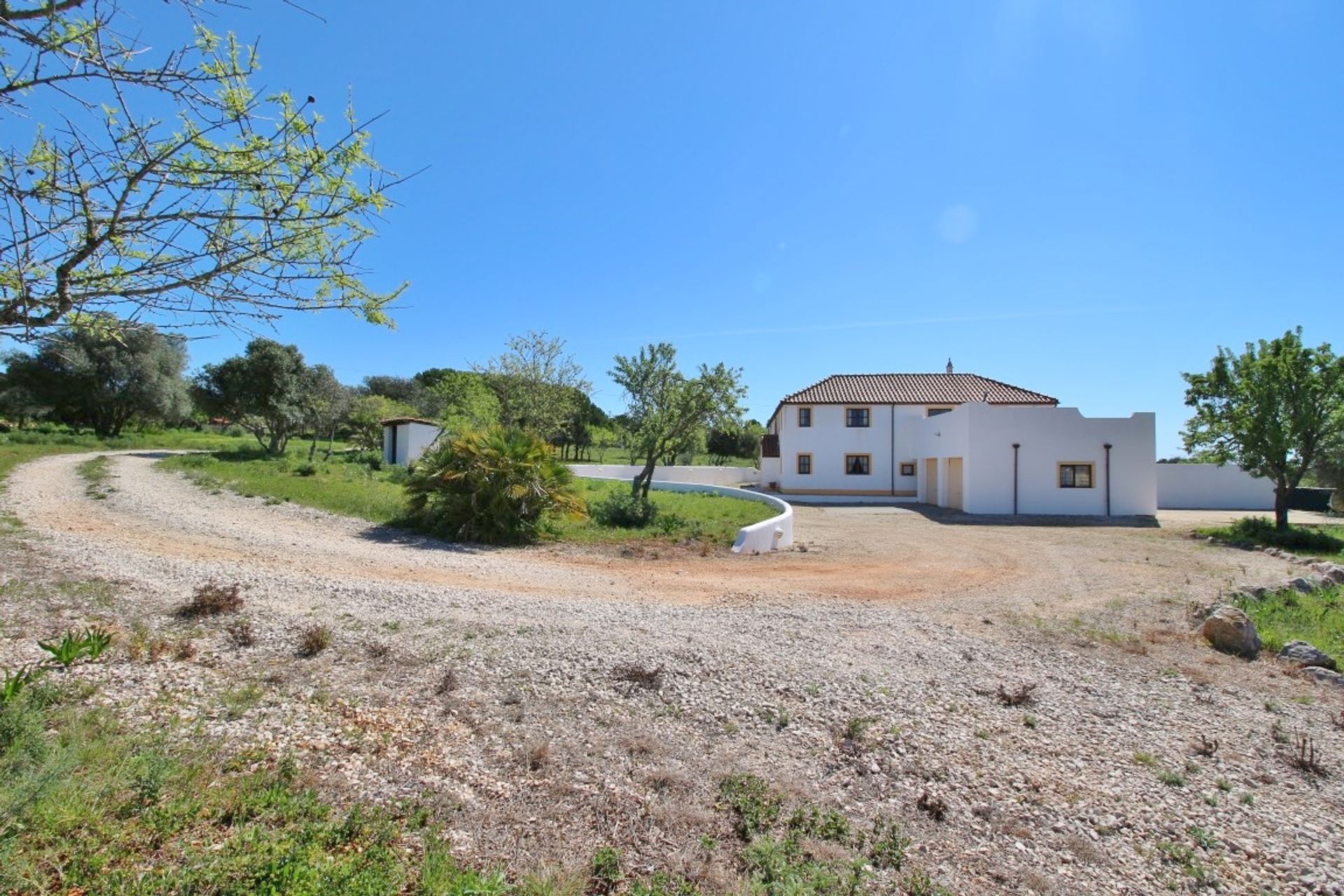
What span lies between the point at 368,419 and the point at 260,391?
19.3 feet

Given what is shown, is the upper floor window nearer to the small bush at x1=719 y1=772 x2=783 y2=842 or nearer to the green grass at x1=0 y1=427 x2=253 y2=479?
the small bush at x1=719 y1=772 x2=783 y2=842

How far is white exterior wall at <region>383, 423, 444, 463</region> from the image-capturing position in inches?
1062

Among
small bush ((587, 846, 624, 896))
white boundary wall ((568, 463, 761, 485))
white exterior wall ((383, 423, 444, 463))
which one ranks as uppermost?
white exterior wall ((383, 423, 444, 463))

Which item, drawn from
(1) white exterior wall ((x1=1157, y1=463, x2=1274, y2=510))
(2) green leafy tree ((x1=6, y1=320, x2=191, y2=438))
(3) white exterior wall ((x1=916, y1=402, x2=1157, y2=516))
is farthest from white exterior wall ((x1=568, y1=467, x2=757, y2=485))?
(2) green leafy tree ((x1=6, y1=320, x2=191, y2=438))

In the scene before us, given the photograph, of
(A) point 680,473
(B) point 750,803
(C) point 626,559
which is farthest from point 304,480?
Answer: (A) point 680,473

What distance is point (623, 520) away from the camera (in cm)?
1470

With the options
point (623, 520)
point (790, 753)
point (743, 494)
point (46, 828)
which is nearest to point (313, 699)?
point (46, 828)

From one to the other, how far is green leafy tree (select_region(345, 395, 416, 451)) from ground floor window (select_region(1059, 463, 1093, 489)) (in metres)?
→ 30.1

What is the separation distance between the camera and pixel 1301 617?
814 cm

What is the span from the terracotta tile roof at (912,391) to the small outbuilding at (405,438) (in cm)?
1760

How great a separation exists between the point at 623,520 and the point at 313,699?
34.1ft

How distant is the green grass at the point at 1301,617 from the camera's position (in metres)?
7.09

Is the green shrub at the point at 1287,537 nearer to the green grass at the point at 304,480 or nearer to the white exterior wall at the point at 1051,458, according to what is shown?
the white exterior wall at the point at 1051,458

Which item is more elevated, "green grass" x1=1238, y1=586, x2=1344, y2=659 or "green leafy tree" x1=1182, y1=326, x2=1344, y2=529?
"green leafy tree" x1=1182, y1=326, x2=1344, y2=529
